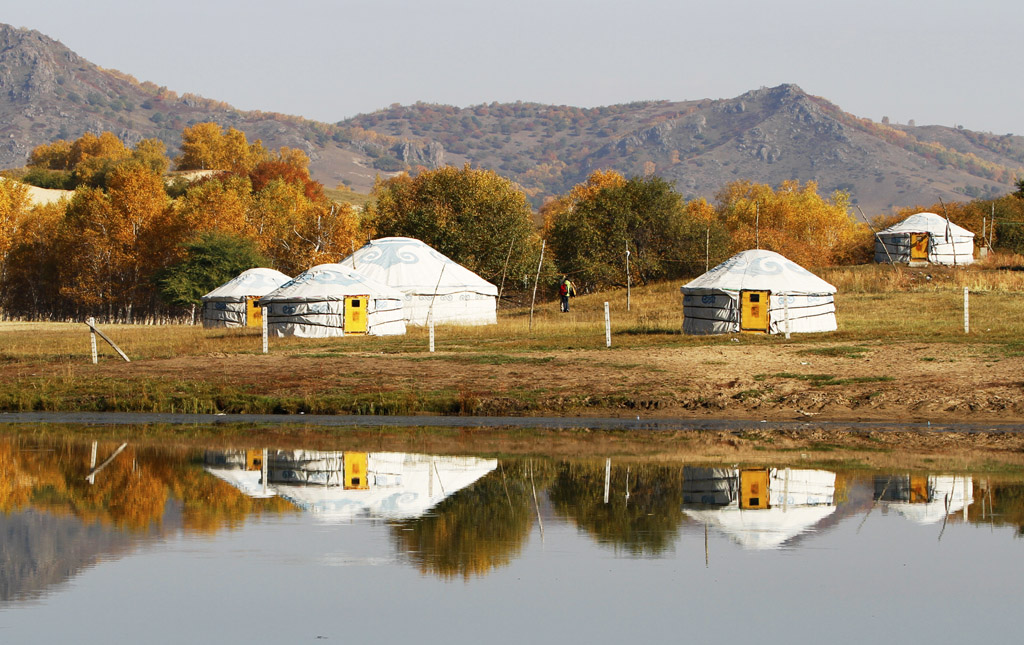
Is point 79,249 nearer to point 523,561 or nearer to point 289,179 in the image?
point 289,179

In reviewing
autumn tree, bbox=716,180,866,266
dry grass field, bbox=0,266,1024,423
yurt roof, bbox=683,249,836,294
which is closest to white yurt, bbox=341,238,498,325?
dry grass field, bbox=0,266,1024,423

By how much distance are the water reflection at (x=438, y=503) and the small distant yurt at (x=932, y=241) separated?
4851 cm

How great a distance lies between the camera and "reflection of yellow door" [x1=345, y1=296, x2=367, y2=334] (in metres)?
36.8

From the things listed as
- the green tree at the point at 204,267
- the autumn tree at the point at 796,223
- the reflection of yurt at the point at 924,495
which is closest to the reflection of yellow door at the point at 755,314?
the reflection of yurt at the point at 924,495

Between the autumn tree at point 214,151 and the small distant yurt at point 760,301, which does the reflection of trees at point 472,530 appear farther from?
the autumn tree at point 214,151

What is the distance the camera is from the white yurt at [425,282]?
141 feet

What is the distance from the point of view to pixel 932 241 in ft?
191

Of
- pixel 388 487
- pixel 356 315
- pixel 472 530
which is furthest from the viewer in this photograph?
pixel 356 315

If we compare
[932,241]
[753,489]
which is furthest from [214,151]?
[753,489]

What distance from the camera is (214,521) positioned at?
10.2m

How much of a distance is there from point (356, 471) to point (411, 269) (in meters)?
30.8

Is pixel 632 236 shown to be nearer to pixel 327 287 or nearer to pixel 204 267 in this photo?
pixel 204 267

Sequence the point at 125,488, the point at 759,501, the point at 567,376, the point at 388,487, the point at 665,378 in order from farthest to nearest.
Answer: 1. the point at 567,376
2. the point at 665,378
3. the point at 388,487
4. the point at 125,488
5. the point at 759,501

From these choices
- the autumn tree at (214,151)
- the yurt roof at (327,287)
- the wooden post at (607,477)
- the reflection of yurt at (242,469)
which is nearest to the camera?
the wooden post at (607,477)
